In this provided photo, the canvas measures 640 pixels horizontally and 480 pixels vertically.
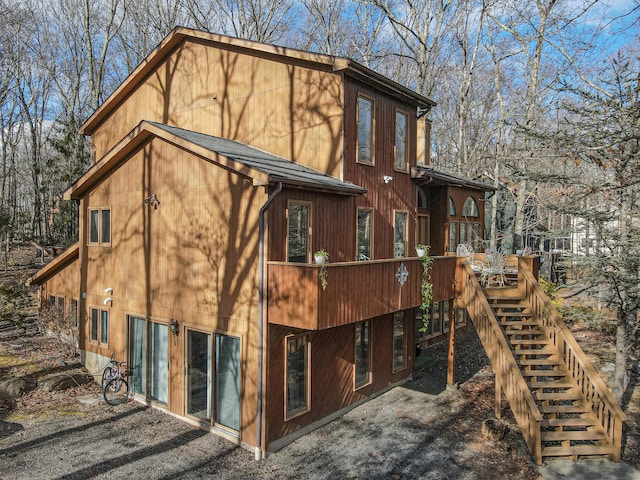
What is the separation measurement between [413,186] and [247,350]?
7851 millimetres

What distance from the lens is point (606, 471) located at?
8.94 metres

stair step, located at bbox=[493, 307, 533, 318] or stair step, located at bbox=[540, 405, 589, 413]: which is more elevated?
stair step, located at bbox=[493, 307, 533, 318]

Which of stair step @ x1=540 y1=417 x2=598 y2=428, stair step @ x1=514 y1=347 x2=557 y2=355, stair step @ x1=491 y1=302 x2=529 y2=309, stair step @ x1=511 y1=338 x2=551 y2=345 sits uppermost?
stair step @ x1=491 y1=302 x2=529 y2=309

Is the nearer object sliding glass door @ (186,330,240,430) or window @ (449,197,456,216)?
sliding glass door @ (186,330,240,430)

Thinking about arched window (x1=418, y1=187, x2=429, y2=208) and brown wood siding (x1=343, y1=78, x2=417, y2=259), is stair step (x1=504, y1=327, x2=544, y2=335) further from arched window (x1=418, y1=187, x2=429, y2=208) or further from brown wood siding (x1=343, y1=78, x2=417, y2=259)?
arched window (x1=418, y1=187, x2=429, y2=208)

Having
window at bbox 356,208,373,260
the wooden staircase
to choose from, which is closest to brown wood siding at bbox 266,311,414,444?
window at bbox 356,208,373,260

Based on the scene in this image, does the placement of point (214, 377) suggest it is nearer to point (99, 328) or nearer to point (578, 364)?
point (99, 328)

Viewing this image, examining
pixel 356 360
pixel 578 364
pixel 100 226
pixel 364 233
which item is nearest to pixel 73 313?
pixel 100 226

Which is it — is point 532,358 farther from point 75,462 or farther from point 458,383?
point 75,462

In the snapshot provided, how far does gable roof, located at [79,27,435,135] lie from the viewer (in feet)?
37.4

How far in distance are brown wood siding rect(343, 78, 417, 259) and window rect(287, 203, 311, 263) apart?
1.89 meters

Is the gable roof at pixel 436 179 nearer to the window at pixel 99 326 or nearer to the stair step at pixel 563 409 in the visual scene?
the stair step at pixel 563 409

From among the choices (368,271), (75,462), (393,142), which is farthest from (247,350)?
(393,142)

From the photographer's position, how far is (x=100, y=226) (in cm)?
1376
